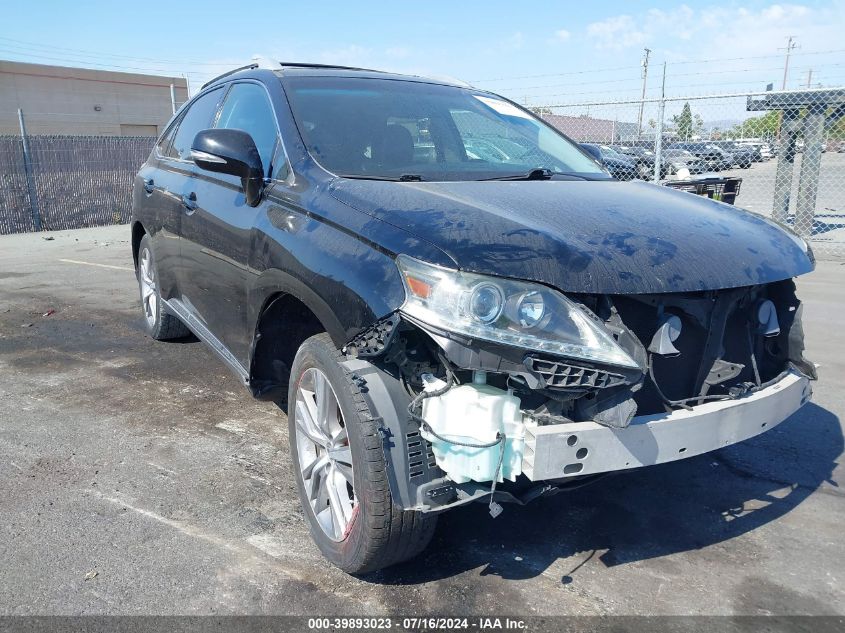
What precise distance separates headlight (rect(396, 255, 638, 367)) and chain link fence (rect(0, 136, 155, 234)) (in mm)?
13673

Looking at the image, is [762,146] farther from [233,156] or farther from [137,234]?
[233,156]

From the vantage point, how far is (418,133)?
365 cm

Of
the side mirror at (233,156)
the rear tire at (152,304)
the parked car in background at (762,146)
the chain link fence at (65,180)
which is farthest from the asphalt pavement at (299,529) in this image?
the parked car in background at (762,146)

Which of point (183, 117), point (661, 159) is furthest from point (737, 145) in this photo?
point (183, 117)

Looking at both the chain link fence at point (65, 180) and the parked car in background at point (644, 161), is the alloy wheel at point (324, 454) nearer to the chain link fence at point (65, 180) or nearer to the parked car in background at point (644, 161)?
the parked car in background at point (644, 161)

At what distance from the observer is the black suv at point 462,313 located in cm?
221

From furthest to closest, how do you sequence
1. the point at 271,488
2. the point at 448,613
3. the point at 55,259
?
the point at 55,259 → the point at 271,488 → the point at 448,613

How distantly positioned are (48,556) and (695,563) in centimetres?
253

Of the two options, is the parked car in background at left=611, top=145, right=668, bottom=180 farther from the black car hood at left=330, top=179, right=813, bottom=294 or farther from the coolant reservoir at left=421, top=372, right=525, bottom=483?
the coolant reservoir at left=421, top=372, right=525, bottom=483

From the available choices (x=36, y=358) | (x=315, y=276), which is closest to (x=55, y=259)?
(x=36, y=358)

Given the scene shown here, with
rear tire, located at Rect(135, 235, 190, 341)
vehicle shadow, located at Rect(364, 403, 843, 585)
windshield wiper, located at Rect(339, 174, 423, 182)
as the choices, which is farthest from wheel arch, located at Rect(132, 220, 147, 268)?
vehicle shadow, located at Rect(364, 403, 843, 585)

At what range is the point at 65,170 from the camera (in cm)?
1412

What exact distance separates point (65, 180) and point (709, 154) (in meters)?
12.9

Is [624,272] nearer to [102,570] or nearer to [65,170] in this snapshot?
[102,570]
